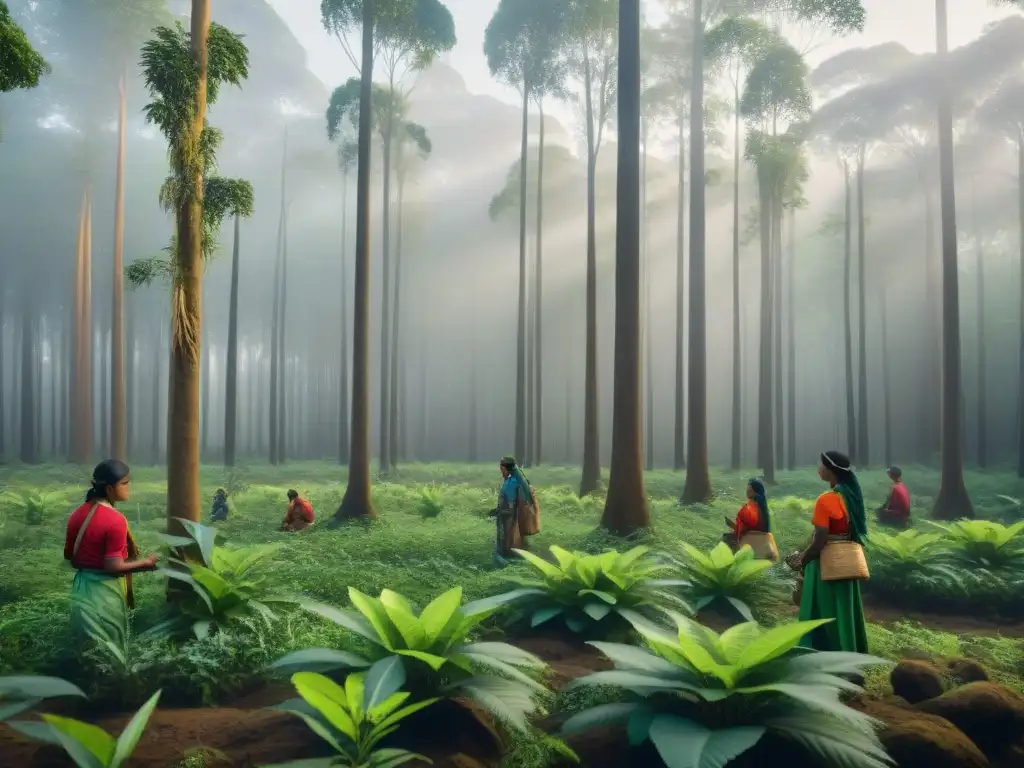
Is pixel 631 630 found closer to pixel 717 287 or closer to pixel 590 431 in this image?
pixel 590 431

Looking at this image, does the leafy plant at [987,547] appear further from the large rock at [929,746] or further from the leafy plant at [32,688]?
the leafy plant at [32,688]

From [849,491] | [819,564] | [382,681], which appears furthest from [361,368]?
[382,681]

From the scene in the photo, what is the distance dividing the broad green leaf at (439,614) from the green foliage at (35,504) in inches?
496

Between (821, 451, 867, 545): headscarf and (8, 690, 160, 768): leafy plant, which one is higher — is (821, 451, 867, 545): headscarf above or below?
above

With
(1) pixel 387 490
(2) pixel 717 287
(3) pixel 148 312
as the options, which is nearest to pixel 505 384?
(2) pixel 717 287

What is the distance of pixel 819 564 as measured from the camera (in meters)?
5.09

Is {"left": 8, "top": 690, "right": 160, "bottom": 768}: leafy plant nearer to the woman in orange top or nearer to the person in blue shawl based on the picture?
the person in blue shawl

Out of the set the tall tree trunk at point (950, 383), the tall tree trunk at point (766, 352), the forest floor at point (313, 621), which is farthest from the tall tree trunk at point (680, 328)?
the tall tree trunk at point (950, 383)

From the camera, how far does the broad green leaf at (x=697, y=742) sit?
3.04 m

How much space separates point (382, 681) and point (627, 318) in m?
8.07

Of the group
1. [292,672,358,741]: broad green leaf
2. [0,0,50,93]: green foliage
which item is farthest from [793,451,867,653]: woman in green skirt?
[0,0,50,93]: green foliage

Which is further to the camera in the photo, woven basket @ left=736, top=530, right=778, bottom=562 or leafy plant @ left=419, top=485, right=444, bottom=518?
leafy plant @ left=419, top=485, right=444, bottom=518

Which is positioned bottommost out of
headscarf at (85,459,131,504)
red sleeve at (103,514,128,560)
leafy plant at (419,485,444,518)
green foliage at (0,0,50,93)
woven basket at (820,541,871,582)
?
leafy plant at (419,485,444,518)

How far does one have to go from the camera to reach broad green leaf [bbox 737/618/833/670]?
12.3 feet
